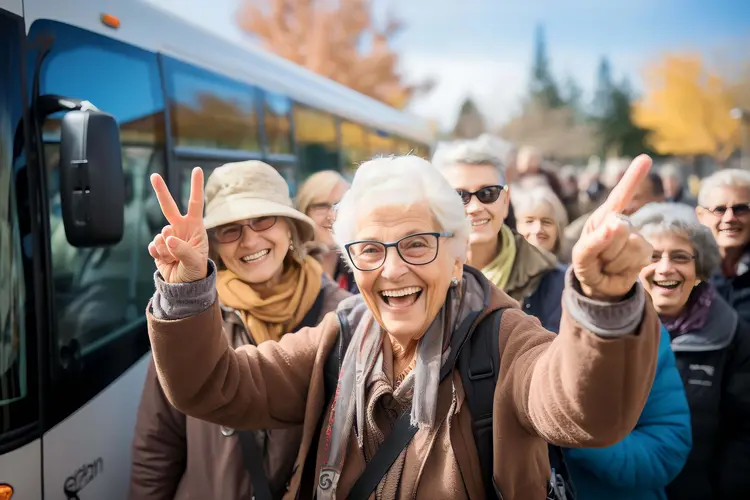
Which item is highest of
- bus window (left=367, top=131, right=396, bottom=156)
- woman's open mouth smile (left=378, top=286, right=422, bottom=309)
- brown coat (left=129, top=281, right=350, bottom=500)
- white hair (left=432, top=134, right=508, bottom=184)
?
bus window (left=367, top=131, right=396, bottom=156)

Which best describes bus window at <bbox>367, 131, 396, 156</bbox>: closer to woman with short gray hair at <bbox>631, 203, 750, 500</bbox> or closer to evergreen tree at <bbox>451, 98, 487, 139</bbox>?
woman with short gray hair at <bbox>631, 203, 750, 500</bbox>

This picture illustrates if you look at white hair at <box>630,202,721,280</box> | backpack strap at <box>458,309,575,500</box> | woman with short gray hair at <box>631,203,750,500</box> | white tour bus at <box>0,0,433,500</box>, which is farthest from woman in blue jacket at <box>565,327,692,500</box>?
white tour bus at <box>0,0,433,500</box>

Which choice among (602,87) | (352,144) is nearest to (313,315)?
(352,144)

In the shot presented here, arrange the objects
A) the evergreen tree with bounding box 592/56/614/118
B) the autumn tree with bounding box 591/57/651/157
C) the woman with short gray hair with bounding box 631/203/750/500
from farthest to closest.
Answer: the evergreen tree with bounding box 592/56/614/118, the autumn tree with bounding box 591/57/651/157, the woman with short gray hair with bounding box 631/203/750/500

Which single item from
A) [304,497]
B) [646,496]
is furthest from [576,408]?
[646,496]

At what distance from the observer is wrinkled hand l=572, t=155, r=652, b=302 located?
4.54ft

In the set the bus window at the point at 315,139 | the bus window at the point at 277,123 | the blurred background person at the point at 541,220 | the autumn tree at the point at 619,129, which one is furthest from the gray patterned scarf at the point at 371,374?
the autumn tree at the point at 619,129

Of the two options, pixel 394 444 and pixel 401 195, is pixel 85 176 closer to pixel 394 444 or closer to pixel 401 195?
pixel 401 195

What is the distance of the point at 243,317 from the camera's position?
2.71 m

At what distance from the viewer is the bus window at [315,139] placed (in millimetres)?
6059

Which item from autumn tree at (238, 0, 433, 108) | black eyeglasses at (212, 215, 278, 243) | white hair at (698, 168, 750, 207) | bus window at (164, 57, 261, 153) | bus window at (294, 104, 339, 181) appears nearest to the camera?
black eyeglasses at (212, 215, 278, 243)

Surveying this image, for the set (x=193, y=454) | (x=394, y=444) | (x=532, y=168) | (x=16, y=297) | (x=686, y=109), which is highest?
(x=686, y=109)

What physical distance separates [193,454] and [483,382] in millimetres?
1301

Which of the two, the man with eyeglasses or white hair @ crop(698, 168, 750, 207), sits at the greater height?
white hair @ crop(698, 168, 750, 207)
